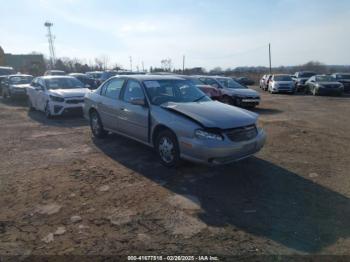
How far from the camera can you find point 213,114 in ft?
18.3

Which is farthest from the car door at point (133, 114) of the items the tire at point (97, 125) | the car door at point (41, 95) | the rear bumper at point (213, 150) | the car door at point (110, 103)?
the car door at point (41, 95)

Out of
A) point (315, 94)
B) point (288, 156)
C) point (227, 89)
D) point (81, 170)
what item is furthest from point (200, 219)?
point (315, 94)

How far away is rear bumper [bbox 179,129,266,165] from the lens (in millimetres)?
5125

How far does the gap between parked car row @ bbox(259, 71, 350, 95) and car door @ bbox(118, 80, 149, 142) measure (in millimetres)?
18966

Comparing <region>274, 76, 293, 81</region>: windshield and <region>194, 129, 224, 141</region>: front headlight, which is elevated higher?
<region>274, 76, 293, 81</region>: windshield

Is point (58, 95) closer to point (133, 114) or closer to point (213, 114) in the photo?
point (133, 114)

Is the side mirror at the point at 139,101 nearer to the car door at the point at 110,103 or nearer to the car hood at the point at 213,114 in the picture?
the car hood at the point at 213,114

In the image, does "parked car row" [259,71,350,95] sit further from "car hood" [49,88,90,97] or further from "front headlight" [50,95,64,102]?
"front headlight" [50,95,64,102]

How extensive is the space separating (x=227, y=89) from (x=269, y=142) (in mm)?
7349

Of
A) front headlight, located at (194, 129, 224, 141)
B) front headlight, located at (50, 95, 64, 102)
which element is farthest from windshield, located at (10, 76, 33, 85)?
front headlight, located at (194, 129, 224, 141)

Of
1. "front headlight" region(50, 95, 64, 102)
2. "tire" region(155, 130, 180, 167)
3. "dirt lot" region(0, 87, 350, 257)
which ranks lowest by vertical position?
"dirt lot" region(0, 87, 350, 257)

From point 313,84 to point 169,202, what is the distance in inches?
853

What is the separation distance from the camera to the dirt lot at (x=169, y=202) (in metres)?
3.56

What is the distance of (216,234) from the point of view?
3734 millimetres
